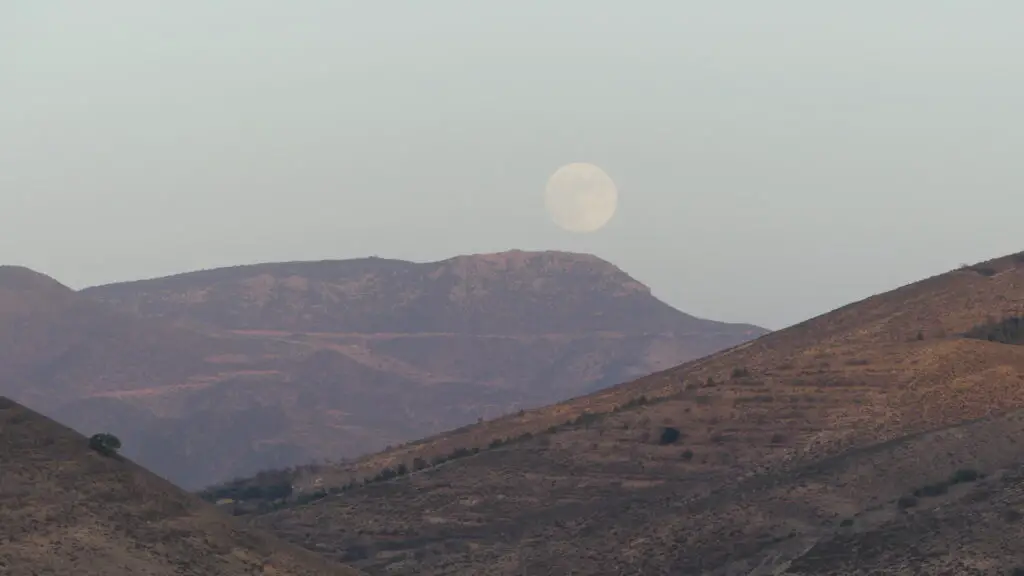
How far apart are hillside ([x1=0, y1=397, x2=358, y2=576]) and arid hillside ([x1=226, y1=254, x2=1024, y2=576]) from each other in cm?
1932

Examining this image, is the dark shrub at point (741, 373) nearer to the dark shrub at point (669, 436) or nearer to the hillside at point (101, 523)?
the dark shrub at point (669, 436)

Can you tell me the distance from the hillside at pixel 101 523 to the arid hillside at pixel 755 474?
19322mm

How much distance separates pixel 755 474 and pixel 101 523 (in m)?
40.5

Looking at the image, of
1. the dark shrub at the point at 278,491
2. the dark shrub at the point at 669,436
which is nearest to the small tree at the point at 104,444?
the dark shrub at the point at 669,436

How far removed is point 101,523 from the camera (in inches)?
1449

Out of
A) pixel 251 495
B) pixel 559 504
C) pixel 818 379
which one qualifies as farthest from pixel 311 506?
pixel 818 379

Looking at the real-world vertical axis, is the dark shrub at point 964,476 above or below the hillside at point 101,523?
below

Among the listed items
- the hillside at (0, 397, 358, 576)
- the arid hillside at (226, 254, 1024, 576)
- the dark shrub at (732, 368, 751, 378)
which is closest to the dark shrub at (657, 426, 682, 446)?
the arid hillside at (226, 254, 1024, 576)

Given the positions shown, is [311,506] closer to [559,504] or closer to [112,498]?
[559,504]

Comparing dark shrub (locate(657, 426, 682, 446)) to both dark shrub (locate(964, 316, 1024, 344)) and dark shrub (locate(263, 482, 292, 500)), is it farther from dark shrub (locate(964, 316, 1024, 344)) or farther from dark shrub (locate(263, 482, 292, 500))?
dark shrub (locate(263, 482, 292, 500))

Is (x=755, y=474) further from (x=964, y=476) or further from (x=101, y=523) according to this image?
(x=101, y=523)

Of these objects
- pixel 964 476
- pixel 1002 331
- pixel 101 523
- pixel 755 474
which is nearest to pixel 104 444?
pixel 101 523

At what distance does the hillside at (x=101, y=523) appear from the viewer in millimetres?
34469

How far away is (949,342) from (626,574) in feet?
122
